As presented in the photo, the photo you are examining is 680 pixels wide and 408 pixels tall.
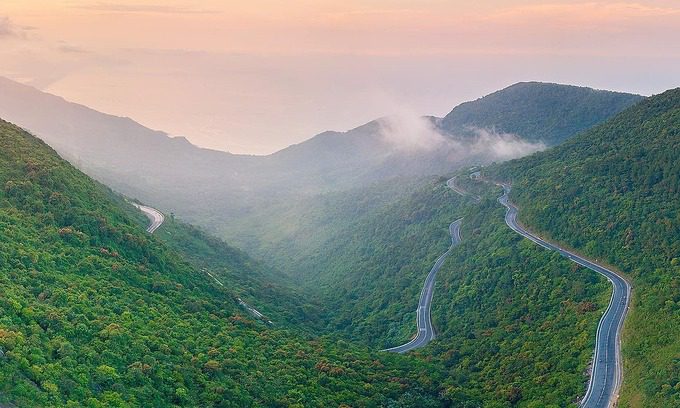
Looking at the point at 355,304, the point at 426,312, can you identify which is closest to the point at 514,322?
the point at 426,312

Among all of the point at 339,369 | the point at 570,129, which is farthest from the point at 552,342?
the point at 570,129

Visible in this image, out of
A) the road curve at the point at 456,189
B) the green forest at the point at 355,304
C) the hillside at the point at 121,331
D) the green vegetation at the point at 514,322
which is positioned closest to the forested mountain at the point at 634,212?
the green forest at the point at 355,304

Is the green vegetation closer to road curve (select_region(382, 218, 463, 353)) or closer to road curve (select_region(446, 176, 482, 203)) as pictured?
road curve (select_region(382, 218, 463, 353))

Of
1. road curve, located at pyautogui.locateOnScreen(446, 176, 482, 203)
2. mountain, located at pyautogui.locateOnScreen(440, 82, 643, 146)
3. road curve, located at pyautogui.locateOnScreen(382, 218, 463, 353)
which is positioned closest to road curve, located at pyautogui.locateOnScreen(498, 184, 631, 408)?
road curve, located at pyautogui.locateOnScreen(382, 218, 463, 353)

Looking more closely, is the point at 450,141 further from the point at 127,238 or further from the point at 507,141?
the point at 127,238

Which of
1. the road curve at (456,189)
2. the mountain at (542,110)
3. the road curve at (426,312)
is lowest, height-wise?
the road curve at (426,312)

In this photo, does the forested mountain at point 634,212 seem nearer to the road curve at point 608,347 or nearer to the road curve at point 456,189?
the road curve at point 608,347
